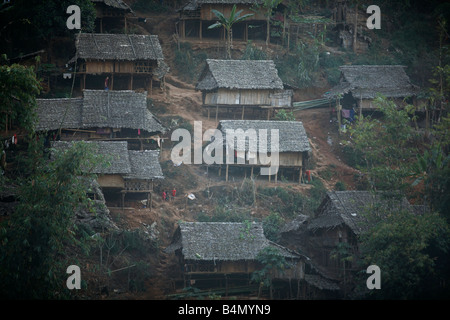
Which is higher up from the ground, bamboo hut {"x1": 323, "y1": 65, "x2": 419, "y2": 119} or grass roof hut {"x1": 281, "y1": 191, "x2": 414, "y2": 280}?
bamboo hut {"x1": 323, "y1": 65, "x2": 419, "y2": 119}

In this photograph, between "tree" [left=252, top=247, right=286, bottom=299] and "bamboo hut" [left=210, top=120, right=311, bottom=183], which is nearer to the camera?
"tree" [left=252, top=247, right=286, bottom=299]

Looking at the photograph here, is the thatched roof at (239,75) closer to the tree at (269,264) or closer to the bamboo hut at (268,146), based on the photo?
the bamboo hut at (268,146)

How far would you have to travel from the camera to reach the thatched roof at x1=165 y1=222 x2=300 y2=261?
2573 cm

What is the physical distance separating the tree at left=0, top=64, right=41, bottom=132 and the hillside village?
151cm

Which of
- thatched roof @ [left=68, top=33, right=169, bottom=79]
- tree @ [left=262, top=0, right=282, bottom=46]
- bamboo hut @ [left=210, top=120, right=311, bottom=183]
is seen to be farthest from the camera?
tree @ [left=262, top=0, right=282, bottom=46]

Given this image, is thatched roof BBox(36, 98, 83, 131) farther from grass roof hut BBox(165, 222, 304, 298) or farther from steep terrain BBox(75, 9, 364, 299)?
grass roof hut BBox(165, 222, 304, 298)

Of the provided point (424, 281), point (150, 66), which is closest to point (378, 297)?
point (424, 281)

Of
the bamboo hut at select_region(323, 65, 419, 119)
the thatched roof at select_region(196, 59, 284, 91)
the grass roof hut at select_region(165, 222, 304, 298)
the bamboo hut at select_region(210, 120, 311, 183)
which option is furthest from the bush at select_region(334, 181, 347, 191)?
the grass roof hut at select_region(165, 222, 304, 298)

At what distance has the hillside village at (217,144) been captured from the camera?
85.6 feet

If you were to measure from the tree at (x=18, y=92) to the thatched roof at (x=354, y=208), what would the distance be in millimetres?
12966

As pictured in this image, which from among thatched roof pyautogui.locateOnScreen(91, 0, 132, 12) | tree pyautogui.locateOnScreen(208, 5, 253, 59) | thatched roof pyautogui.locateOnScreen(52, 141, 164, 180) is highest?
thatched roof pyautogui.locateOnScreen(91, 0, 132, 12)

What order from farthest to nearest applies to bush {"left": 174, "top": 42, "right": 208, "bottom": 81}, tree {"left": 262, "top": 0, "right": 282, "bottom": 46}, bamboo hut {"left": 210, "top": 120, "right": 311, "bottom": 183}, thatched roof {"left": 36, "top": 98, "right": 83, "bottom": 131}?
tree {"left": 262, "top": 0, "right": 282, "bottom": 46}
bush {"left": 174, "top": 42, "right": 208, "bottom": 81}
bamboo hut {"left": 210, "top": 120, "right": 311, "bottom": 183}
thatched roof {"left": 36, "top": 98, "right": 83, "bottom": 131}

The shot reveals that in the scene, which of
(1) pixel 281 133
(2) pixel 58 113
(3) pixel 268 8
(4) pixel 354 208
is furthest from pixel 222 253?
(3) pixel 268 8

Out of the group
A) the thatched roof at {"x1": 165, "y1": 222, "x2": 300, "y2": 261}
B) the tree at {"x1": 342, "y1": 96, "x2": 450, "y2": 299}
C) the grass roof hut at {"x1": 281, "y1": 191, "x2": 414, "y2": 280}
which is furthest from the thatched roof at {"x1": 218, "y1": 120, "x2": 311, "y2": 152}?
the thatched roof at {"x1": 165, "y1": 222, "x2": 300, "y2": 261}
